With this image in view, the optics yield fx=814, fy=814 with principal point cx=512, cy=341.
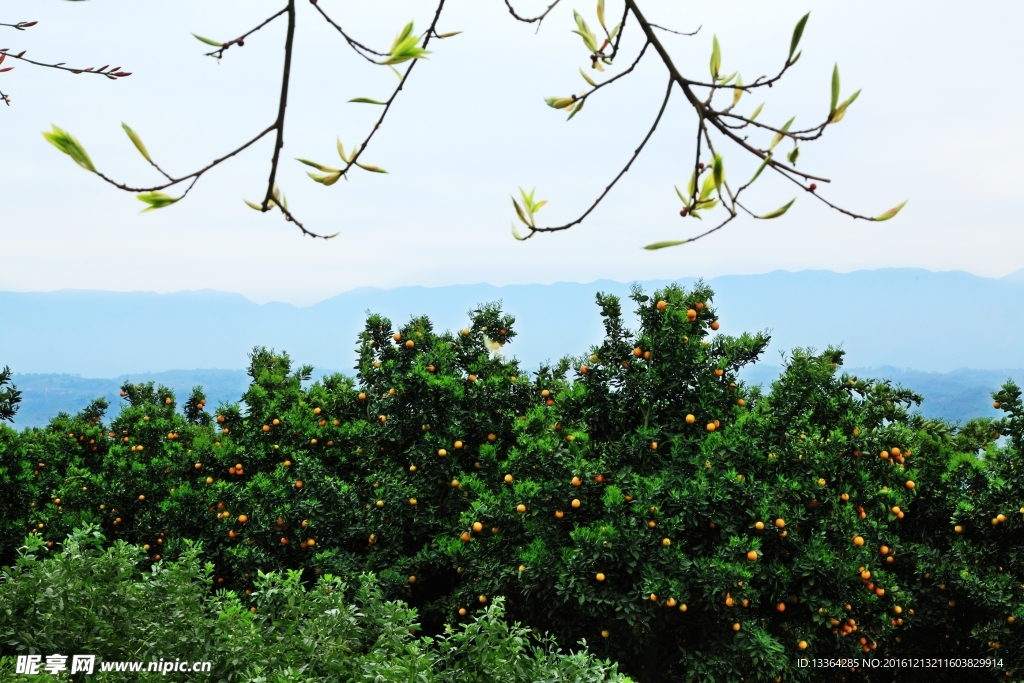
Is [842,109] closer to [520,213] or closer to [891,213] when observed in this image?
[891,213]

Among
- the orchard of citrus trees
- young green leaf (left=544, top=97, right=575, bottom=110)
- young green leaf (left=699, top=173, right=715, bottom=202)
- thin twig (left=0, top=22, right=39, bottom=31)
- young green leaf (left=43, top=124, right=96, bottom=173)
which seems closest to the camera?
young green leaf (left=43, top=124, right=96, bottom=173)

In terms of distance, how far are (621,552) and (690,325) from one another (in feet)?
5.08

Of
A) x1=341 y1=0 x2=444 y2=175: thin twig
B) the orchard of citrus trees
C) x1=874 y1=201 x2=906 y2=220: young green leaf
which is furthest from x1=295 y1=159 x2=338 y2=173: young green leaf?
the orchard of citrus trees

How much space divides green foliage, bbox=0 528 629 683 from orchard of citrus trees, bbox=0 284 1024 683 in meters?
0.30

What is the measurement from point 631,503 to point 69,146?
155 inches

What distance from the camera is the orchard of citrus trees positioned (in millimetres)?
4637

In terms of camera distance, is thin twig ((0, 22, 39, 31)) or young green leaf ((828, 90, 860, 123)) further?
thin twig ((0, 22, 39, 31))

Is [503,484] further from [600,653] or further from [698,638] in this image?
[698,638]

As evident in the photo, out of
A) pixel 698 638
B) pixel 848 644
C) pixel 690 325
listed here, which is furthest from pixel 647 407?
pixel 848 644

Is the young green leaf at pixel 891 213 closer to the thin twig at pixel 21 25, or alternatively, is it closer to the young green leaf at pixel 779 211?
the young green leaf at pixel 779 211

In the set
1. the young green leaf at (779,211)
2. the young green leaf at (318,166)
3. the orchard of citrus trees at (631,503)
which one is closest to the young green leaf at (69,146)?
the young green leaf at (318,166)

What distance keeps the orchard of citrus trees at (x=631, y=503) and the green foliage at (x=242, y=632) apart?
30 centimetres

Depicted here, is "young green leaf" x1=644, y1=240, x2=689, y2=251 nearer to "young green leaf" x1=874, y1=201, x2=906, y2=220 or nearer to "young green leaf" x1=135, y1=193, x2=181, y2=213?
"young green leaf" x1=874, y1=201, x2=906, y2=220

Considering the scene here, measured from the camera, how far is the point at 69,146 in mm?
1176
